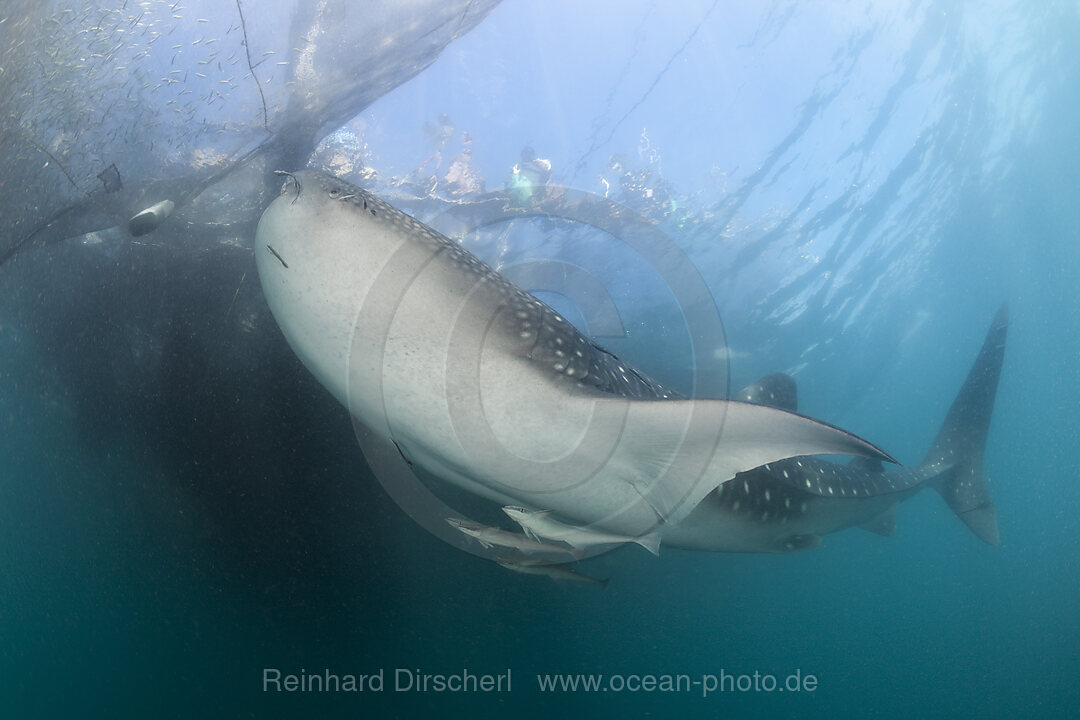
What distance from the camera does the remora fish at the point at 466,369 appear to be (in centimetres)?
233

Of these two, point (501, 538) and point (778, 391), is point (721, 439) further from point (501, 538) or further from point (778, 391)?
point (778, 391)

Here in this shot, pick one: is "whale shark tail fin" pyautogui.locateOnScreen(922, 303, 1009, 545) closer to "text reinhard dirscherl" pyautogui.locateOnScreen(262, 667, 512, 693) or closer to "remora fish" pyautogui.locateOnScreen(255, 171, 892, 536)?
"remora fish" pyautogui.locateOnScreen(255, 171, 892, 536)

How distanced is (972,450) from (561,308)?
10.5m

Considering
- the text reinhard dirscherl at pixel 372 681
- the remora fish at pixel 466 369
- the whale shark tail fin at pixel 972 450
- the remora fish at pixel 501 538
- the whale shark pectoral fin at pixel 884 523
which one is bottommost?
the text reinhard dirscherl at pixel 372 681

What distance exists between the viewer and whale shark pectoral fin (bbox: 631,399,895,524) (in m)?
2.33

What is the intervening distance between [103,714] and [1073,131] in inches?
1439

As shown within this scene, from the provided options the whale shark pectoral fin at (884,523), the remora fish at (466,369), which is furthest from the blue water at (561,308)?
the whale shark pectoral fin at (884,523)

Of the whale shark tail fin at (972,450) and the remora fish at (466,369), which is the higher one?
the whale shark tail fin at (972,450)

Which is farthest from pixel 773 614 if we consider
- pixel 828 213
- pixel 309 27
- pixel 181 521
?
pixel 309 27

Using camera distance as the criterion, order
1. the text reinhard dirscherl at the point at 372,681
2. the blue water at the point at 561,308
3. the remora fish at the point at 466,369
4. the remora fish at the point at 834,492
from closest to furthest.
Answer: the remora fish at the point at 466,369, the remora fish at the point at 834,492, the blue water at the point at 561,308, the text reinhard dirscherl at the point at 372,681

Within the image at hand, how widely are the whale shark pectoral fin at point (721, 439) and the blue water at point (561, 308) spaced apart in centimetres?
478

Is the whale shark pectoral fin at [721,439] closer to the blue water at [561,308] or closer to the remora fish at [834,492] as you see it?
the remora fish at [834,492]

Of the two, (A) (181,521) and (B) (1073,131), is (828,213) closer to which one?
(B) (1073,131)

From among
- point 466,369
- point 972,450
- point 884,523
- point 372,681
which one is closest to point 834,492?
point 884,523
